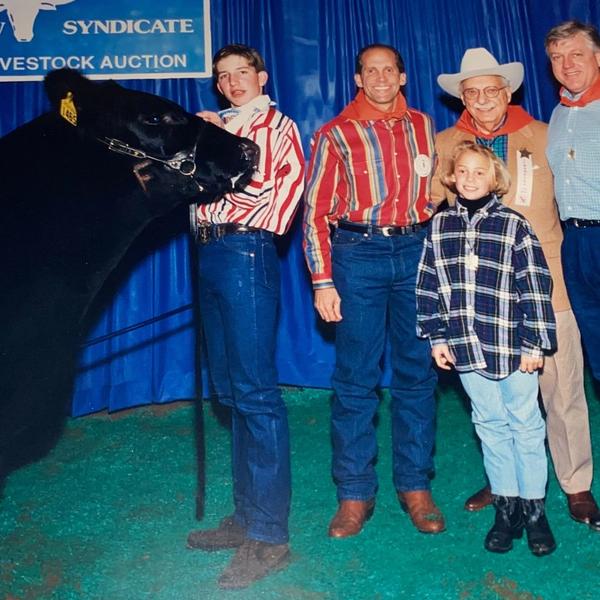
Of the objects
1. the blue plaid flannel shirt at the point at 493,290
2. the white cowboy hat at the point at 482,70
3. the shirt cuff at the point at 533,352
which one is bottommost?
the shirt cuff at the point at 533,352

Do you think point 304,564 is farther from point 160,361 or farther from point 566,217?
point 160,361

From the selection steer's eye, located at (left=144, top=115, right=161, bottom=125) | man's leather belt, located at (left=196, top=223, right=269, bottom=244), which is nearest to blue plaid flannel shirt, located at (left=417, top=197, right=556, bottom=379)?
man's leather belt, located at (left=196, top=223, right=269, bottom=244)

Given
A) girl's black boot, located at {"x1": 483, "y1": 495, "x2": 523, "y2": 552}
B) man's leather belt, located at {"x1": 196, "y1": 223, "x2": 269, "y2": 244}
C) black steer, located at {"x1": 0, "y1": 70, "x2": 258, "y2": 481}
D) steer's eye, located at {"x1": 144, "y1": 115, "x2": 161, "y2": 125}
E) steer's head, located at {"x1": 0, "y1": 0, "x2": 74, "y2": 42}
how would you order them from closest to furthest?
black steer, located at {"x1": 0, "y1": 70, "x2": 258, "y2": 481}
steer's eye, located at {"x1": 144, "y1": 115, "x2": 161, "y2": 125}
man's leather belt, located at {"x1": 196, "y1": 223, "x2": 269, "y2": 244}
girl's black boot, located at {"x1": 483, "y1": 495, "x2": 523, "y2": 552}
steer's head, located at {"x1": 0, "y1": 0, "x2": 74, "y2": 42}

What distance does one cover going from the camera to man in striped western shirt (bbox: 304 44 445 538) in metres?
2.87

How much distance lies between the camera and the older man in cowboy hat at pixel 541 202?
2900 mm

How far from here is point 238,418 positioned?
2834mm

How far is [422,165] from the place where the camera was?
2916 mm

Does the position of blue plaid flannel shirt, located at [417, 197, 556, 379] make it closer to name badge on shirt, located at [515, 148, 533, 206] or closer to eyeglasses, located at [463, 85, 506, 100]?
name badge on shirt, located at [515, 148, 533, 206]

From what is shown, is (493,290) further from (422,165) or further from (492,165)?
(422,165)

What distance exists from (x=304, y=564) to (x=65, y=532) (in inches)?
43.2

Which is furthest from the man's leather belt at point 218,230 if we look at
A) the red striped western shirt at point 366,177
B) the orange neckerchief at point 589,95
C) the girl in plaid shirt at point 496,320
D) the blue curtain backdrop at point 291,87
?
the blue curtain backdrop at point 291,87

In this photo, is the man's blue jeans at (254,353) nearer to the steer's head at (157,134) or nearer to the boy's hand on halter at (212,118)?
the steer's head at (157,134)

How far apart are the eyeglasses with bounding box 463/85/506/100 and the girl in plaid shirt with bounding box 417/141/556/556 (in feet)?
1.25

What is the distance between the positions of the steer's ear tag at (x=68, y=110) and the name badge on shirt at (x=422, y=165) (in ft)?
4.23
